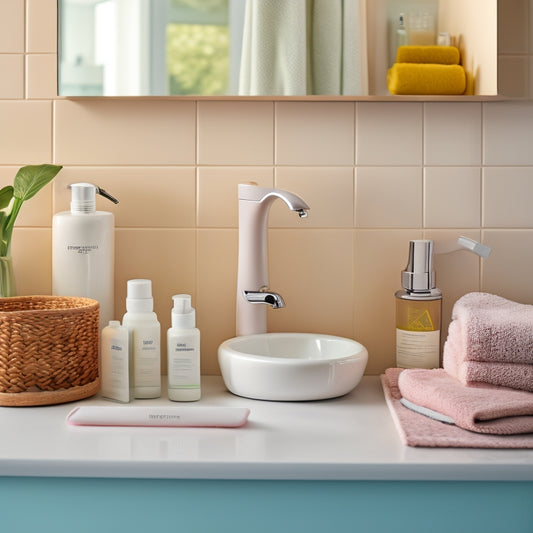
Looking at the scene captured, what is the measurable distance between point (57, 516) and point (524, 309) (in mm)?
713

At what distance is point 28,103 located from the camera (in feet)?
4.12

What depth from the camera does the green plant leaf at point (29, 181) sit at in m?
1.17

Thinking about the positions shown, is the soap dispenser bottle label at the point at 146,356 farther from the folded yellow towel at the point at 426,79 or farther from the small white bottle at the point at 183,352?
the folded yellow towel at the point at 426,79

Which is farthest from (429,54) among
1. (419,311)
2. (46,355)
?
(46,355)

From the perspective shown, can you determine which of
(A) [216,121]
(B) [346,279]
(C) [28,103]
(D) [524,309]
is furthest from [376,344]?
(C) [28,103]

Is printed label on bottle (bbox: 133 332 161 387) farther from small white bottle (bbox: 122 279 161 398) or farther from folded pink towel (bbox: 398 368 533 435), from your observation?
folded pink towel (bbox: 398 368 533 435)

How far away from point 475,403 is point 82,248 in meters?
0.63

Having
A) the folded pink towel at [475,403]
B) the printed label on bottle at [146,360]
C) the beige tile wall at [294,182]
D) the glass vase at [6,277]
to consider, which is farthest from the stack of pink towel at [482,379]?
the glass vase at [6,277]

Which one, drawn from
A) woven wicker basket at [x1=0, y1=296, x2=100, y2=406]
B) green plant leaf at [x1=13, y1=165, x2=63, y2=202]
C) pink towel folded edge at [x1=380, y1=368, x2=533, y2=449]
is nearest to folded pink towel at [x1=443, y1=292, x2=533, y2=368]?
pink towel folded edge at [x1=380, y1=368, x2=533, y2=449]

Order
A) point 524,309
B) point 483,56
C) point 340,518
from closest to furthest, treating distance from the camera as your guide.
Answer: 1. point 340,518
2. point 524,309
3. point 483,56

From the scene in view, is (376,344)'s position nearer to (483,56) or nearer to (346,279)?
(346,279)

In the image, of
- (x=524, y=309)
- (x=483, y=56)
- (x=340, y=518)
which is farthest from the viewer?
(x=483, y=56)

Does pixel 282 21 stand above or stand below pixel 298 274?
above

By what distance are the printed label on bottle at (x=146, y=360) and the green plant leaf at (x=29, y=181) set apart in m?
0.31
